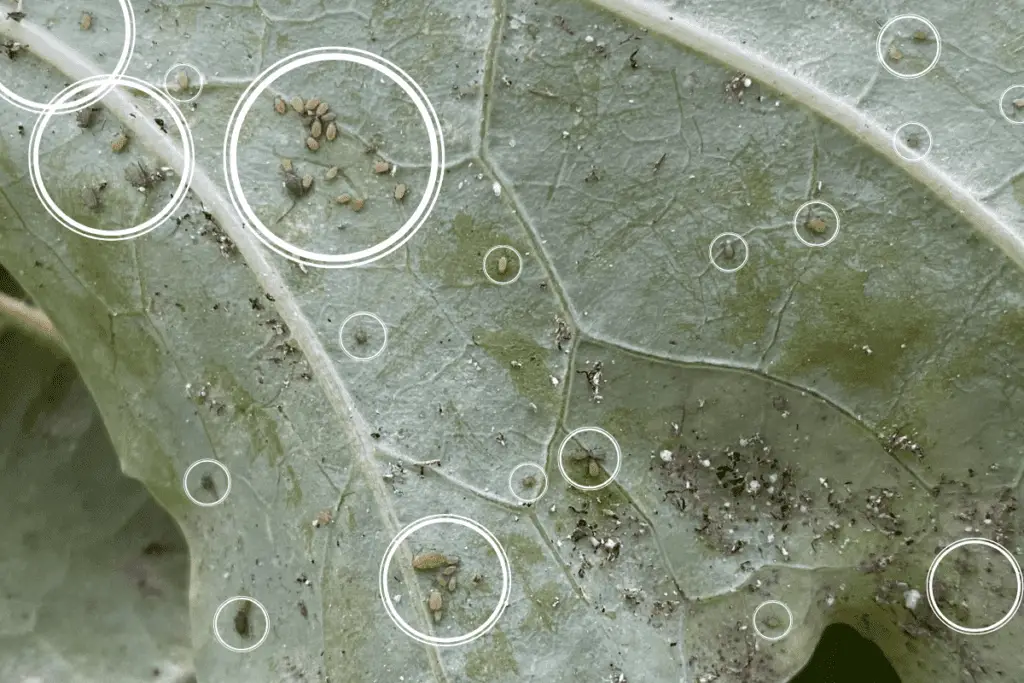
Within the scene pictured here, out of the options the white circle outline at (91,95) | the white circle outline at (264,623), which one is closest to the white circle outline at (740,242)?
the white circle outline at (264,623)

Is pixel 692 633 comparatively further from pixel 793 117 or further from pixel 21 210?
pixel 21 210

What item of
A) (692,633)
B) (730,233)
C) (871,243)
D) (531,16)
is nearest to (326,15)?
(531,16)

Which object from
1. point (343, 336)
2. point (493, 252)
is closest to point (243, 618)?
point (343, 336)

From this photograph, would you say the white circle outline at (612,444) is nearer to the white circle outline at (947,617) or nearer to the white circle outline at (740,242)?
the white circle outline at (740,242)

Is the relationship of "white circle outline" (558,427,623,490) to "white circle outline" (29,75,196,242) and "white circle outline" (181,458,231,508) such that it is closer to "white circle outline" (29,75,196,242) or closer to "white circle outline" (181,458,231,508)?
"white circle outline" (181,458,231,508)

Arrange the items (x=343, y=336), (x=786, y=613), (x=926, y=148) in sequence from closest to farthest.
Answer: (x=926, y=148) → (x=343, y=336) → (x=786, y=613)

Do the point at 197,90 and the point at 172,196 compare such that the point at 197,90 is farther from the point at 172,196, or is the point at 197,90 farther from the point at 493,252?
the point at 493,252
